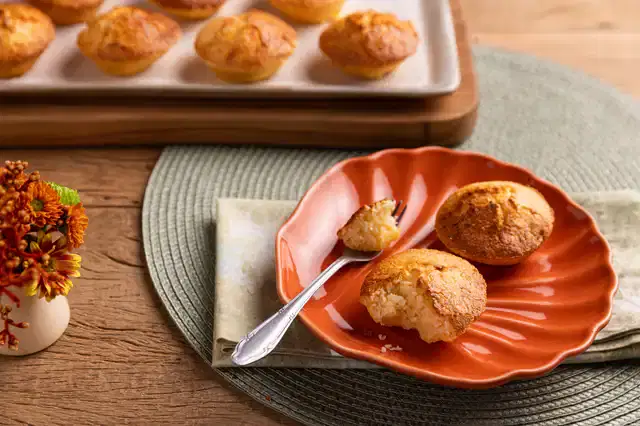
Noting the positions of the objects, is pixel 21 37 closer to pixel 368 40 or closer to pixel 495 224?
pixel 368 40

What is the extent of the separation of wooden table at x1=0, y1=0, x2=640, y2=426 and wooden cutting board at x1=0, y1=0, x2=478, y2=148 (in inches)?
1.7

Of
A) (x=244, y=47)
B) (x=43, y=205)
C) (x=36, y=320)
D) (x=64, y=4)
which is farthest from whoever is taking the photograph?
(x=64, y=4)

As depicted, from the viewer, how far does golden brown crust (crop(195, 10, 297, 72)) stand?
1381mm

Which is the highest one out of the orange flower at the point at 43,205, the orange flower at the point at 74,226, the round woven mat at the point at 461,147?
the orange flower at the point at 43,205

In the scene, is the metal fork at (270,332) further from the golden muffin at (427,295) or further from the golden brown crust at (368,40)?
the golden brown crust at (368,40)

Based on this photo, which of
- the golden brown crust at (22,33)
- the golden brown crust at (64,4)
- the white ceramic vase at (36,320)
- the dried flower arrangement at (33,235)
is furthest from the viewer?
the golden brown crust at (64,4)

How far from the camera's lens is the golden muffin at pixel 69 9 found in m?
1.51

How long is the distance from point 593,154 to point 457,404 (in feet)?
2.21

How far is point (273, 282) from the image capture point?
112 cm

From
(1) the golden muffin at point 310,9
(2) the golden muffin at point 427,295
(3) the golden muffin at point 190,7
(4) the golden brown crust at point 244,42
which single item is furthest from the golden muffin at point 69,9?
(2) the golden muffin at point 427,295

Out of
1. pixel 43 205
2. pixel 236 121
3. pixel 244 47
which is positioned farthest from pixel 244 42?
pixel 43 205

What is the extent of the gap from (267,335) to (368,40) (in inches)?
26.9

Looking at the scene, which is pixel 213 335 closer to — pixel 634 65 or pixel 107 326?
pixel 107 326

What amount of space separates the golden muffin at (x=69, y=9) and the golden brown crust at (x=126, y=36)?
8cm
